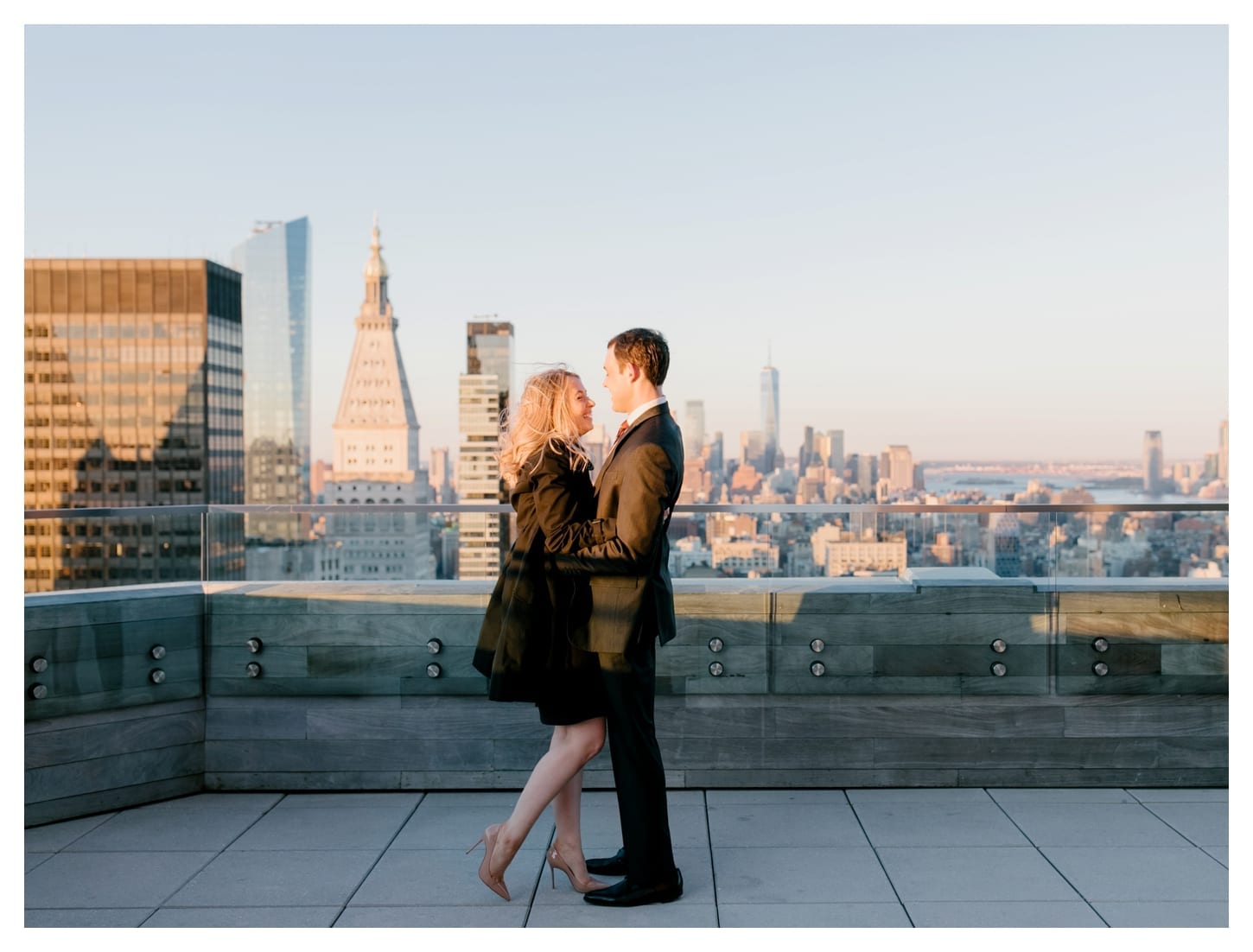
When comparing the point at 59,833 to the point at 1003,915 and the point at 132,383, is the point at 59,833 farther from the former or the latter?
the point at 132,383

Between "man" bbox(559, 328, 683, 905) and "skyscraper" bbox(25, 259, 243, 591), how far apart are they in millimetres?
100875

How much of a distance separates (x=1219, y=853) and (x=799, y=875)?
5.04 ft

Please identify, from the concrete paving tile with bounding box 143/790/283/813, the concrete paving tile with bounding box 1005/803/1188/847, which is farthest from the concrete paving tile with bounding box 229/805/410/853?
the concrete paving tile with bounding box 1005/803/1188/847

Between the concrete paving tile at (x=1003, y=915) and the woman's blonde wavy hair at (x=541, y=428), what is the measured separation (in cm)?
174

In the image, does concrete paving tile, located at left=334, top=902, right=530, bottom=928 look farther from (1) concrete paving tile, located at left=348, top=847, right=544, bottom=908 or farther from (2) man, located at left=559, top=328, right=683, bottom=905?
(2) man, located at left=559, top=328, right=683, bottom=905

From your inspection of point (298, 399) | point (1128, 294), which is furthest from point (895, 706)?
point (298, 399)

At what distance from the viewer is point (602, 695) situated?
374 centimetres

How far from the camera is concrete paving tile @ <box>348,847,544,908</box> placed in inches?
150

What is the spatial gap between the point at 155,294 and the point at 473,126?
61847 mm

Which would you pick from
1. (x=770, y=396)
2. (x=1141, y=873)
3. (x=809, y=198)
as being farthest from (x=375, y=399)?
(x=1141, y=873)

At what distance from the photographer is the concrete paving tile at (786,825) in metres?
4.37

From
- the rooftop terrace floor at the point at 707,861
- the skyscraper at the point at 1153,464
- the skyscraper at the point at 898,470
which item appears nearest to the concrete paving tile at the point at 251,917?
the rooftop terrace floor at the point at 707,861

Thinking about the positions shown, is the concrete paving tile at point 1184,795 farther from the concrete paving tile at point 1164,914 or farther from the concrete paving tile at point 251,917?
the concrete paving tile at point 251,917
